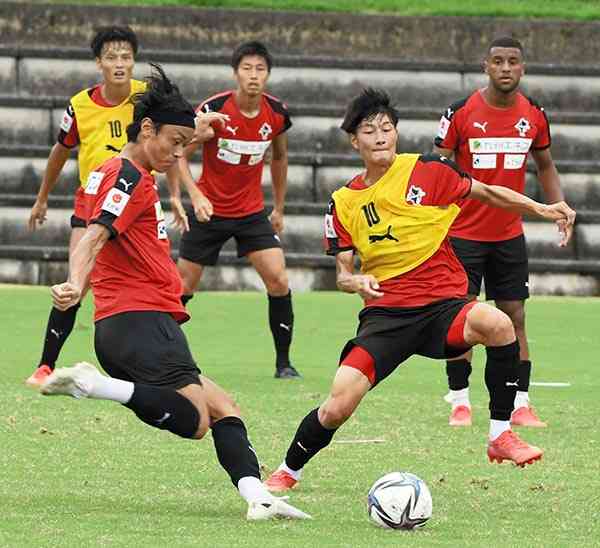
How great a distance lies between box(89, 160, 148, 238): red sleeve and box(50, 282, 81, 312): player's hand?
40 centimetres

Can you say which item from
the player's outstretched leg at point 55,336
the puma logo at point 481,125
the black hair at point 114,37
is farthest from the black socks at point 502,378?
the black hair at point 114,37

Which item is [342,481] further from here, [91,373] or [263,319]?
[263,319]

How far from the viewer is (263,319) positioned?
54.0ft

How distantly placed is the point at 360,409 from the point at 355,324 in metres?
4.92

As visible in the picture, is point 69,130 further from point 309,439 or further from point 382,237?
point 309,439

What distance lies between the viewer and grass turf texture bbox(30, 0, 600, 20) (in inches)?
880

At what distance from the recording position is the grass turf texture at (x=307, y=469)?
7121 millimetres

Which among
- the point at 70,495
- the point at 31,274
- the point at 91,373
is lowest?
the point at 31,274

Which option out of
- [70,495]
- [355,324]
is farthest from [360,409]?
[355,324]

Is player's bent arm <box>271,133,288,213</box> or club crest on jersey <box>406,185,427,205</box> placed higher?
club crest on jersey <box>406,185,427,205</box>

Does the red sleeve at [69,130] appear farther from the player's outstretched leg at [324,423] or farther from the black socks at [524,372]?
the player's outstretched leg at [324,423]

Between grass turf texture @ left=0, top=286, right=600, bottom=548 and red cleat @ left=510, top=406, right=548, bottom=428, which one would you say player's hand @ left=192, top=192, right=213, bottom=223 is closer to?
grass turf texture @ left=0, top=286, right=600, bottom=548

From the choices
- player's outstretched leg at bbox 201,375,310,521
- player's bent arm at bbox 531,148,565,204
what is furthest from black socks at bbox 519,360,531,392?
player's outstretched leg at bbox 201,375,310,521

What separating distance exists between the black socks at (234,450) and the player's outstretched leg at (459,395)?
3.25m
